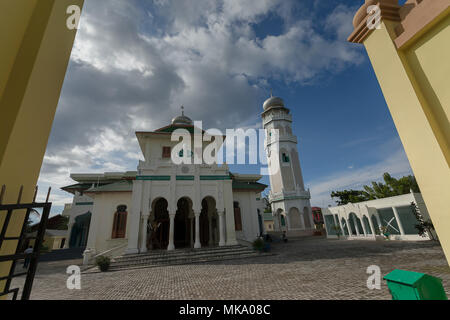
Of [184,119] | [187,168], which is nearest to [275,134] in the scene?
[184,119]

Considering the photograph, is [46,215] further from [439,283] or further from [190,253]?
[190,253]

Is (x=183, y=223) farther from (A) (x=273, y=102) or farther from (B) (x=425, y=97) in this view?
(A) (x=273, y=102)

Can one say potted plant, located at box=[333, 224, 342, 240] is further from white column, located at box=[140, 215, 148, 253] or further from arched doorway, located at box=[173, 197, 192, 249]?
white column, located at box=[140, 215, 148, 253]

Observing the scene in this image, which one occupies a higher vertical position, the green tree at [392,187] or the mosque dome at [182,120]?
the mosque dome at [182,120]

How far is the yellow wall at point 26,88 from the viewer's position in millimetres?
2568

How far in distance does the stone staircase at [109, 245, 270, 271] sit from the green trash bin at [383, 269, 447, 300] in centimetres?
1062

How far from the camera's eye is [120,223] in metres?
15.8

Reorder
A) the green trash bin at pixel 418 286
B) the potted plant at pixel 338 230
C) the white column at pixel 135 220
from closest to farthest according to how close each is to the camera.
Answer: the green trash bin at pixel 418 286
the white column at pixel 135 220
the potted plant at pixel 338 230

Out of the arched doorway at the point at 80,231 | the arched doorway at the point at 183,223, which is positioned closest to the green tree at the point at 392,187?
the arched doorway at the point at 183,223

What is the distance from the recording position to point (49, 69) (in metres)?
3.20

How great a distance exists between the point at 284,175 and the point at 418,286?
29.7 metres

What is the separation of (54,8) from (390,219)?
2442cm

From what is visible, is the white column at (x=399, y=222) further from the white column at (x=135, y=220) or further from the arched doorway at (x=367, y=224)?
the white column at (x=135, y=220)

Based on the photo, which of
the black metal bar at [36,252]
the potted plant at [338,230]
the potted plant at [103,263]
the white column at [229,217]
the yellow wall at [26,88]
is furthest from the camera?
the potted plant at [338,230]
